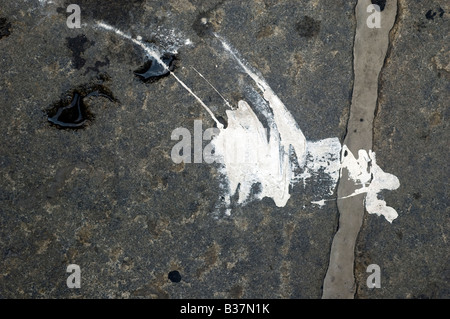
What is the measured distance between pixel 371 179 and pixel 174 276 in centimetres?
145

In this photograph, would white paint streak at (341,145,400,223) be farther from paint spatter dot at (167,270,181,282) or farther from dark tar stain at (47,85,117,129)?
dark tar stain at (47,85,117,129)

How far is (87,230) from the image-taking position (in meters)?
2.32

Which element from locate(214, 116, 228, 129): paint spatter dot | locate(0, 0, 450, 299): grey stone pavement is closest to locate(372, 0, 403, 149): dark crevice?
locate(0, 0, 450, 299): grey stone pavement

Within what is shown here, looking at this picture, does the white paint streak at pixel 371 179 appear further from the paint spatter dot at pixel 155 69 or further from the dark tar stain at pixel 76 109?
the dark tar stain at pixel 76 109

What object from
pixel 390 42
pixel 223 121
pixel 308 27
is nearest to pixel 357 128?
pixel 390 42

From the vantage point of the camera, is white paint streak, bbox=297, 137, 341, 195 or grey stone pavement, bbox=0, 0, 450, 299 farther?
white paint streak, bbox=297, 137, 341, 195

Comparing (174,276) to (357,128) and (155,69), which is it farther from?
(357,128)

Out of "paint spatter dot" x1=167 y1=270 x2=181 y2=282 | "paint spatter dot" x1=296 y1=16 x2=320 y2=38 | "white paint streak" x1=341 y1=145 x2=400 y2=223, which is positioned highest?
"paint spatter dot" x1=296 y1=16 x2=320 y2=38

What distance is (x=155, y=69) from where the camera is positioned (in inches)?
91.7

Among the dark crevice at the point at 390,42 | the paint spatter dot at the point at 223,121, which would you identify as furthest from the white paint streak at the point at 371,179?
the paint spatter dot at the point at 223,121

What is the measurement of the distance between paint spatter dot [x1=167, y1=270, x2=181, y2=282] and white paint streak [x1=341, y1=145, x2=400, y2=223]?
4.26ft

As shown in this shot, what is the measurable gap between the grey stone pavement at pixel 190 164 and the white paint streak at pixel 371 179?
2.1 inches

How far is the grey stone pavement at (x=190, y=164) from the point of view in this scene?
90.2 inches

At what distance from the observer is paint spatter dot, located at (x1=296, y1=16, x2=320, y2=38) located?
93.0 inches
